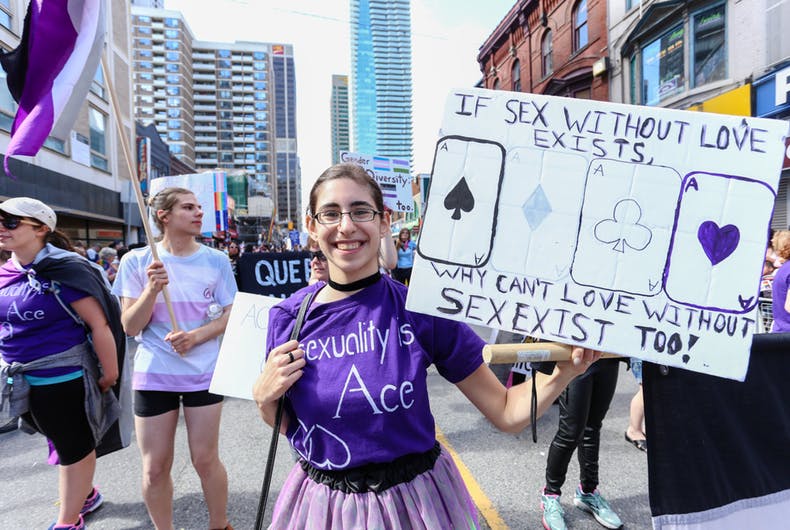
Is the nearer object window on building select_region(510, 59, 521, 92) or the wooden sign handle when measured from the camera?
the wooden sign handle

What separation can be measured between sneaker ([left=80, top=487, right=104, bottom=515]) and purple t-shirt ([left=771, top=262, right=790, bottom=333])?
5.15 metres

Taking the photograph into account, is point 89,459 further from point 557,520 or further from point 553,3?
point 553,3

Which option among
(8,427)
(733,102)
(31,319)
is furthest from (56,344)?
(733,102)

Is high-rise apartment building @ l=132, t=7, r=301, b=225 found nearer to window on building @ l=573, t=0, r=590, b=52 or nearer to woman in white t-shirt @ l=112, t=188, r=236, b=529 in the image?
window on building @ l=573, t=0, r=590, b=52

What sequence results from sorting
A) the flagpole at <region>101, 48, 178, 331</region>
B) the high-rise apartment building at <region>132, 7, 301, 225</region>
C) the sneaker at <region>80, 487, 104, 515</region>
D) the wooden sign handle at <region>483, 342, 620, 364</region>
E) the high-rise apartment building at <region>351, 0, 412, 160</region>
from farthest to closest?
the high-rise apartment building at <region>132, 7, 301, 225</region> → the high-rise apartment building at <region>351, 0, 412, 160</region> → the sneaker at <region>80, 487, 104, 515</region> → the flagpole at <region>101, 48, 178, 331</region> → the wooden sign handle at <region>483, 342, 620, 364</region>

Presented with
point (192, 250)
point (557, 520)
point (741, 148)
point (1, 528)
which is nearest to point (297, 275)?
point (192, 250)

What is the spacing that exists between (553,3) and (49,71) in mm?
20451

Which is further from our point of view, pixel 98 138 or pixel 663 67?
pixel 98 138

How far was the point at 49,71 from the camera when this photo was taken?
1919 mm

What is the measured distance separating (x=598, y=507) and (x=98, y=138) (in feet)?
91.3

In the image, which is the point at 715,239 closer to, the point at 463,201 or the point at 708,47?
the point at 463,201

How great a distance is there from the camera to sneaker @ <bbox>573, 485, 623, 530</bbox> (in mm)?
2568

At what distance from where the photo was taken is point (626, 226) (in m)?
1.21

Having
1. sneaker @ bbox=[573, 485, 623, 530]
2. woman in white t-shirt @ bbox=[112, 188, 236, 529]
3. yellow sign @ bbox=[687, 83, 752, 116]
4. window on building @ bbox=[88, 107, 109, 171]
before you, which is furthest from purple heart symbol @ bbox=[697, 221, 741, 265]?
window on building @ bbox=[88, 107, 109, 171]
